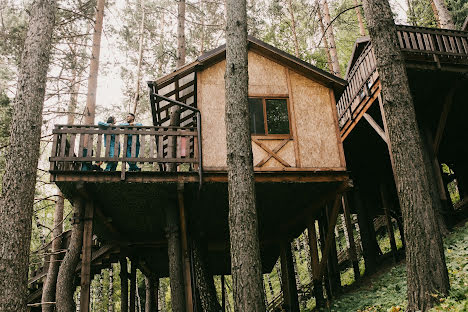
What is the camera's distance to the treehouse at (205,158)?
9.70m

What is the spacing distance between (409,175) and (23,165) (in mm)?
7167

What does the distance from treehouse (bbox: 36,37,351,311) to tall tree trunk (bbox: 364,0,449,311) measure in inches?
151

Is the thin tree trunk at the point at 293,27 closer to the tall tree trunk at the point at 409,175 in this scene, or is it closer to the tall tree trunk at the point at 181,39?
the tall tree trunk at the point at 181,39

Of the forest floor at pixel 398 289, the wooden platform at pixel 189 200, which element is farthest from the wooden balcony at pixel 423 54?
the forest floor at pixel 398 289

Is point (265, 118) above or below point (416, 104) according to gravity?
below

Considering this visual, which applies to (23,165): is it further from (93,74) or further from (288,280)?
(288,280)

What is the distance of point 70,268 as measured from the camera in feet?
30.7

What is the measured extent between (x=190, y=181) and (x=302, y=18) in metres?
15.6

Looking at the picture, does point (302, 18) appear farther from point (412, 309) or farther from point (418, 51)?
point (412, 309)

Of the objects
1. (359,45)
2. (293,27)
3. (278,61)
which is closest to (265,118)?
(278,61)

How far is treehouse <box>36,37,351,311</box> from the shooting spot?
9.70 metres

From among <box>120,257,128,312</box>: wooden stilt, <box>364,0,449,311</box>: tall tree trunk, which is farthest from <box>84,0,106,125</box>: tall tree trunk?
<box>364,0,449,311</box>: tall tree trunk

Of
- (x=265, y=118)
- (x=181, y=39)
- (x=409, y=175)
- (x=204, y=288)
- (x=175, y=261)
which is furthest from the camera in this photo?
(x=181, y=39)

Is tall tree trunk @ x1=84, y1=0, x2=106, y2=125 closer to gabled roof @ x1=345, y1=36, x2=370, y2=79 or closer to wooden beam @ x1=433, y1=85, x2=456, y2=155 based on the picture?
gabled roof @ x1=345, y1=36, x2=370, y2=79
